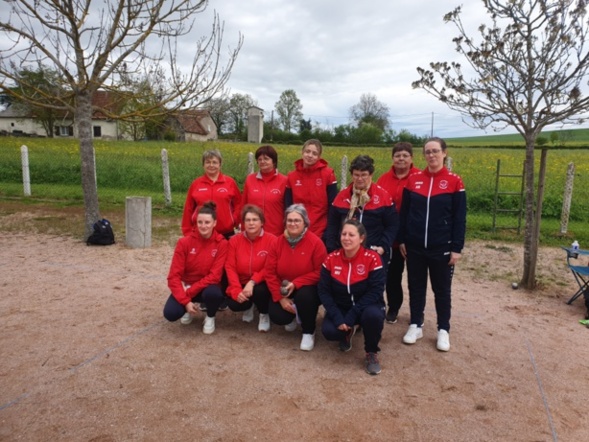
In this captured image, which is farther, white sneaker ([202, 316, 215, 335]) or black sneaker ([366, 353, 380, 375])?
white sneaker ([202, 316, 215, 335])

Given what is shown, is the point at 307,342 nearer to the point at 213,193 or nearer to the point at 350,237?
the point at 350,237

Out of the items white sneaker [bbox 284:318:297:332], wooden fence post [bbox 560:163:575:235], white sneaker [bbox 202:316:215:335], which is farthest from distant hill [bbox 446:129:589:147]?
white sneaker [bbox 202:316:215:335]

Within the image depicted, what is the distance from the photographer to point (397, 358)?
385 centimetres

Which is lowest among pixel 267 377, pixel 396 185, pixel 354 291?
pixel 267 377

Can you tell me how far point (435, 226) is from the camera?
3887 mm

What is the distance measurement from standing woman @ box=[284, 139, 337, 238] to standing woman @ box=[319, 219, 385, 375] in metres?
0.83

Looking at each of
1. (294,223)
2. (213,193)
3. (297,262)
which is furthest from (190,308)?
(213,193)

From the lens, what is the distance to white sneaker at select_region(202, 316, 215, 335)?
4.25 m

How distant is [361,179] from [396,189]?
0.59m

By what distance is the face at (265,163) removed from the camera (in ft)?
14.9

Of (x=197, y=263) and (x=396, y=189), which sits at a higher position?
(x=396, y=189)

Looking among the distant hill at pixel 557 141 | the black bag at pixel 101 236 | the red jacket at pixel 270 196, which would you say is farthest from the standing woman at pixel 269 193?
the distant hill at pixel 557 141

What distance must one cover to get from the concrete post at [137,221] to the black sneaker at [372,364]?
5.39 metres

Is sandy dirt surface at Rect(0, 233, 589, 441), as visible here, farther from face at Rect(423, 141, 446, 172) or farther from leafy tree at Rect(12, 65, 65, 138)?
leafy tree at Rect(12, 65, 65, 138)
